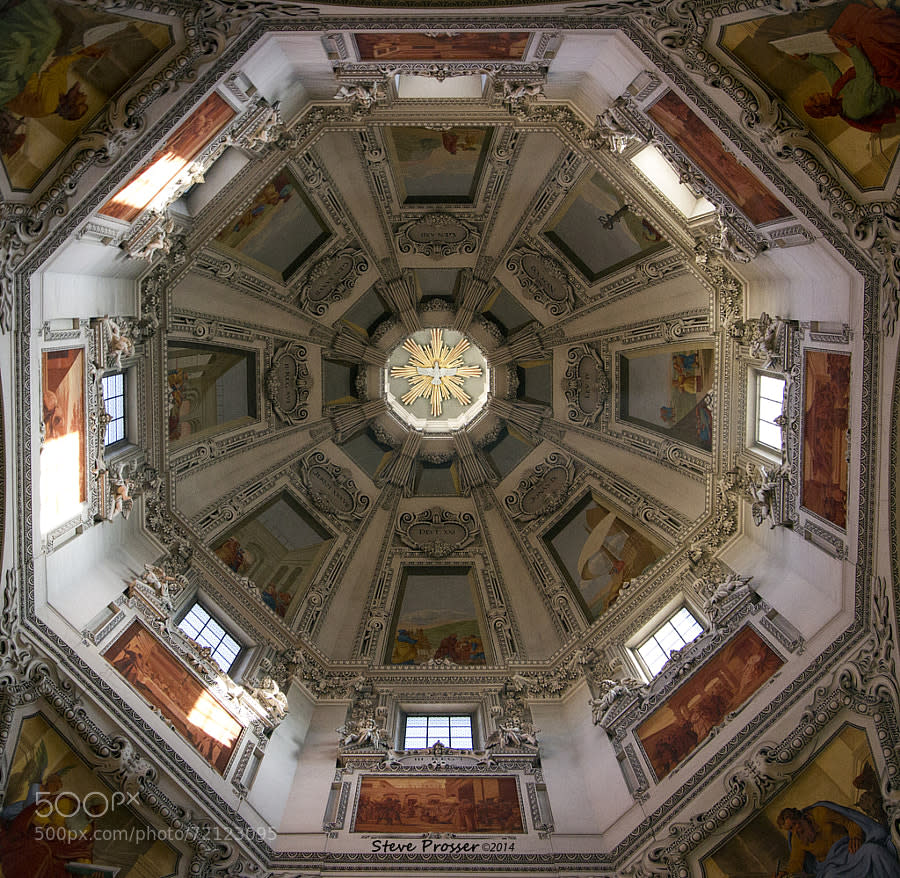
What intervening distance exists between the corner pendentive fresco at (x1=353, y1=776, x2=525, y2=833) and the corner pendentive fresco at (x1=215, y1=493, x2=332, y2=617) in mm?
6343

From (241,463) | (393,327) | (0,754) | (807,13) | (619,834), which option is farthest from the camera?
(393,327)

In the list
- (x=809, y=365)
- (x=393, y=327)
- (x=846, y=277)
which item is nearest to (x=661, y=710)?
(x=809, y=365)

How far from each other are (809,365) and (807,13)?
593 centimetres

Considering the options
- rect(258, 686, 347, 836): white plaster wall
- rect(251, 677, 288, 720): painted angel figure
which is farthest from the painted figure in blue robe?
rect(251, 677, 288, 720): painted angel figure

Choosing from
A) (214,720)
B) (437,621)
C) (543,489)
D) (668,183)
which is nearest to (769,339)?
(668,183)

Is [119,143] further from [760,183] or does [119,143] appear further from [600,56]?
[760,183]

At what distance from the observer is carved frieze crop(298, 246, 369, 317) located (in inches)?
866

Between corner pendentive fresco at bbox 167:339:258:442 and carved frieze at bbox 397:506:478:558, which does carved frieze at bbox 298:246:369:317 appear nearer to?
corner pendentive fresco at bbox 167:339:258:442

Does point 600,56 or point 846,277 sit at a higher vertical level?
point 600,56

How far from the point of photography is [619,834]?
14219 mm

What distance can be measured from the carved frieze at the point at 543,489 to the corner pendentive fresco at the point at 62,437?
11.9 meters

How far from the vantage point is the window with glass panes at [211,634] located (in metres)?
18.3

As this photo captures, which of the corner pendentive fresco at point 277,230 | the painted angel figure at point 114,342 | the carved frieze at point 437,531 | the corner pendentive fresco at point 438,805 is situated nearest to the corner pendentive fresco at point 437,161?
the corner pendentive fresco at point 277,230

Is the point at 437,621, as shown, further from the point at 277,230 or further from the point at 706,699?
the point at 277,230
